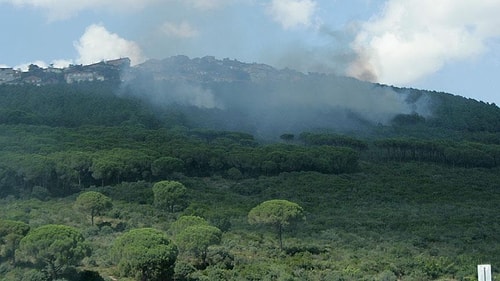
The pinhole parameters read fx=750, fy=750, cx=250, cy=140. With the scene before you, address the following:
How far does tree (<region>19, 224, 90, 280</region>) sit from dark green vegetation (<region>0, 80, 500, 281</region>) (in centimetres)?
6

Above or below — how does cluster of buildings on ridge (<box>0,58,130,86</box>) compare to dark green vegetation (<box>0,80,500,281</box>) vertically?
above

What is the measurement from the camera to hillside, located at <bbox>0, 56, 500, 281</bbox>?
36.5 metres

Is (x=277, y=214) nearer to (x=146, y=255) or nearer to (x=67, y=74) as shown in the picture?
(x=146, y=255)

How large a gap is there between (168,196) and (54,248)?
2147 centimetres

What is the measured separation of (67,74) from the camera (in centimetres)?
16225

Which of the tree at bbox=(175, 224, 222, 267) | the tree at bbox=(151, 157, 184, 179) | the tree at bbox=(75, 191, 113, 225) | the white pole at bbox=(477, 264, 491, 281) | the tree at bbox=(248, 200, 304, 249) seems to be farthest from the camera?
the tree at bbox=(151, 157, 184, 179)

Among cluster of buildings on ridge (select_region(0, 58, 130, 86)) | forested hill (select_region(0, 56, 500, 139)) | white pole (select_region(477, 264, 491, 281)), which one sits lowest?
white pole (select_region(477, 264, 491, 281))

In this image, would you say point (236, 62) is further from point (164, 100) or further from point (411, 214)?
point (411, 214)

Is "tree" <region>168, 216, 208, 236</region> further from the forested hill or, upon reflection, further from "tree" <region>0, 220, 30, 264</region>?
the forested hill

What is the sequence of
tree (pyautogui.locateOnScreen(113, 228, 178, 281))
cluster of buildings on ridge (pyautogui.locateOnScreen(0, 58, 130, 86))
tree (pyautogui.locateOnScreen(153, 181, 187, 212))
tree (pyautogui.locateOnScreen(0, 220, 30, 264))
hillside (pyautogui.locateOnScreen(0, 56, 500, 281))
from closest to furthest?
tree (pyautogui.locateOnScreen(113, 228, 178, 281)), tree (pyautogui.locateOnScreen(0, 220, 30, 264)), hillside (pyautogui.locateOnScreen(0, 56, 500, 281)), tree (pyautogui.locateOnScreen(153, 181, 187, 212)), cluster of buildings on ridge (pyautogui.locateOnScreen(0, 58, 130, 86))

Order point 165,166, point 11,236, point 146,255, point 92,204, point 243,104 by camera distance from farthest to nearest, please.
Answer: point 243,104 < point 165,166 < point 92,204 < point 11,236 < point 146,255

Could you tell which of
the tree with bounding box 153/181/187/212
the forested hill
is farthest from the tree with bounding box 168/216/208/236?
the forested hill

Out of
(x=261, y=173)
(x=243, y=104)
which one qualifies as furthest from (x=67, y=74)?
(x=261, y=173)

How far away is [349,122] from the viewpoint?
125 metres
